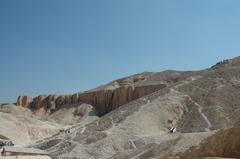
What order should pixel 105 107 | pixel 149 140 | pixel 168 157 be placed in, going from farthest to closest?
pixel 105 107 → pixel 149 140 → pixel 168 157

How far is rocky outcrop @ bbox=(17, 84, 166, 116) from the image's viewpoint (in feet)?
269

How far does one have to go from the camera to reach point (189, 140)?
2359cm

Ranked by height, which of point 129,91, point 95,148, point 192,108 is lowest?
point 95,148

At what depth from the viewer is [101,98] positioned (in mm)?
90812

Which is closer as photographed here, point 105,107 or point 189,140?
point 189,140

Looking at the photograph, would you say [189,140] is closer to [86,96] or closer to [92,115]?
[92,115]

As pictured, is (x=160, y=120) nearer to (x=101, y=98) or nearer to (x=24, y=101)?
(x=101, y=98)

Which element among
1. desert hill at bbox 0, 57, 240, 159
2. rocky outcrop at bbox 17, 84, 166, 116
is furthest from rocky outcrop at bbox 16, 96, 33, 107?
desert hill at bbox 0, 57, 240, 159

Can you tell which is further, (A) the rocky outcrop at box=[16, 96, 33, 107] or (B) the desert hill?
(A) the rocky outcrop at box=[16, 96, 33, 107]

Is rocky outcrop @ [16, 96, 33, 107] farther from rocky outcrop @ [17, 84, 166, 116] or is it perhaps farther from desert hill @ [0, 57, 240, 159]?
desert hill @ [0, 57, 240, 159]

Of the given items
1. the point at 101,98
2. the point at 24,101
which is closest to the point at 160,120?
the point at 101,98

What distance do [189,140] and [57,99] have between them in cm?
8244

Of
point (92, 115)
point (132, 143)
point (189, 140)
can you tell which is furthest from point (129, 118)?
point (92, 115)

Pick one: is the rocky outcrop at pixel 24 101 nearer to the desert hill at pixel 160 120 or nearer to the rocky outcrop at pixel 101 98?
the rocky outcrop at pixel 101 98
